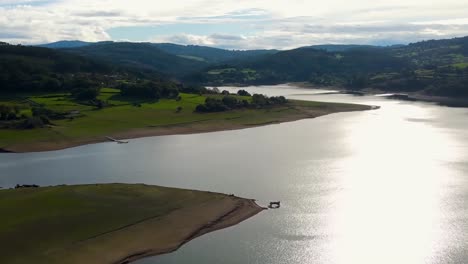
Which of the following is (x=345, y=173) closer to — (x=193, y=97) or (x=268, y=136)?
(x=268, y=136)

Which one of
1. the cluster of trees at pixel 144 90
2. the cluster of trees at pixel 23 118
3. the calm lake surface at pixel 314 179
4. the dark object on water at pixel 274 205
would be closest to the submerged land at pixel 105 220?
the dark object on water at pixel 274 205

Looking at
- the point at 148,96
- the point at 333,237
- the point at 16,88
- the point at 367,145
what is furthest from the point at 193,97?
the point at 333,237

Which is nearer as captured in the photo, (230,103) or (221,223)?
(221,223)

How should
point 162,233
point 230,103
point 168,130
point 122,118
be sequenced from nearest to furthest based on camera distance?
point 162,233
point 168,130
point 122,118
point 230,103

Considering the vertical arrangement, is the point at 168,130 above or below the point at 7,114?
below

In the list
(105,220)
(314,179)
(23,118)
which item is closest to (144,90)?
→ (23,118)

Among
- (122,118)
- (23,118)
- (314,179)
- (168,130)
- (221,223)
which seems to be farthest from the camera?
(122,118)

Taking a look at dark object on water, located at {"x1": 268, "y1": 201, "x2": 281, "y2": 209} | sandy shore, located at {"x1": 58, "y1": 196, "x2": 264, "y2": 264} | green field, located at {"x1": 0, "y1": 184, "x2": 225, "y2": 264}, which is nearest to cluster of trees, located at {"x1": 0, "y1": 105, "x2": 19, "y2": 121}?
green field, located at {"x1": 0, "y1": 184, "x2": 225, "y2": 264}

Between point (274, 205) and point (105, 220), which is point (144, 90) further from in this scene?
point (105, 220)
